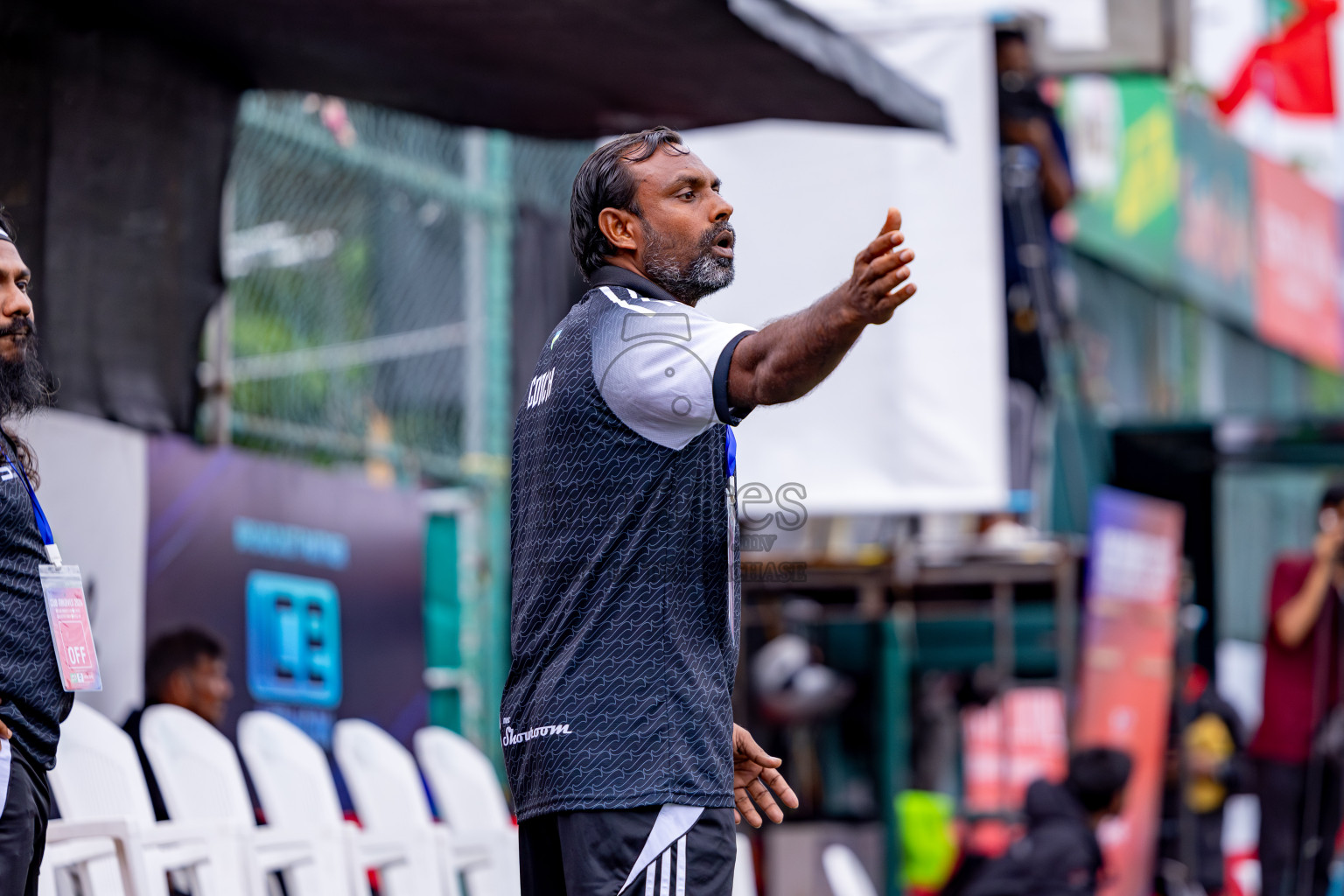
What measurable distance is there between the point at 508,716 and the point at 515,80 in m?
3.60

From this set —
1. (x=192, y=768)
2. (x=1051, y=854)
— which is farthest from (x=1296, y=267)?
(x=192, y=768)

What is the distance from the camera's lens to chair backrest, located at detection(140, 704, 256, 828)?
496 cm

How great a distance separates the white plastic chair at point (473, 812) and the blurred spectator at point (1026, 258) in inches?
152

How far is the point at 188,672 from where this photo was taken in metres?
6.09

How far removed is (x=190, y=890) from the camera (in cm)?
480

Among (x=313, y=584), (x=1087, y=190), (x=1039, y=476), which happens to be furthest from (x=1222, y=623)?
(x=313, y=584)

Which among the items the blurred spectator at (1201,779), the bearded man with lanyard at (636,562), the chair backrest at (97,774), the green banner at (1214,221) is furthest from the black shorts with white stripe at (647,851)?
the green banner at (1214,221)

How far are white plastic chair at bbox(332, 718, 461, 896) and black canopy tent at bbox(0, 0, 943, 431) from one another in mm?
1328

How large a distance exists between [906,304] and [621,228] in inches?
195

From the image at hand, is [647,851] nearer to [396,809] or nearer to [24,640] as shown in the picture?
[24,640]

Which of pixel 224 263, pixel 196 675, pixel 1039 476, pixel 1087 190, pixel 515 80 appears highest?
pixel 1087 190

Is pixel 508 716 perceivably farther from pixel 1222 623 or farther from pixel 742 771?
pixel 1222 623

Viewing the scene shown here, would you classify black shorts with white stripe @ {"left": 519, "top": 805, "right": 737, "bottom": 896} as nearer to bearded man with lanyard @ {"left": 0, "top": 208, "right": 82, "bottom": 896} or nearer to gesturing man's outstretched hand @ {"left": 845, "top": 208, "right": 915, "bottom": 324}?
gesturing man's outstretched hand @ {"left": 845, "top": 208, "right": 915, "bottom": 324}

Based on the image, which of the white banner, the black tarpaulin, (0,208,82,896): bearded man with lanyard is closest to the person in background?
the black tarpaulin
